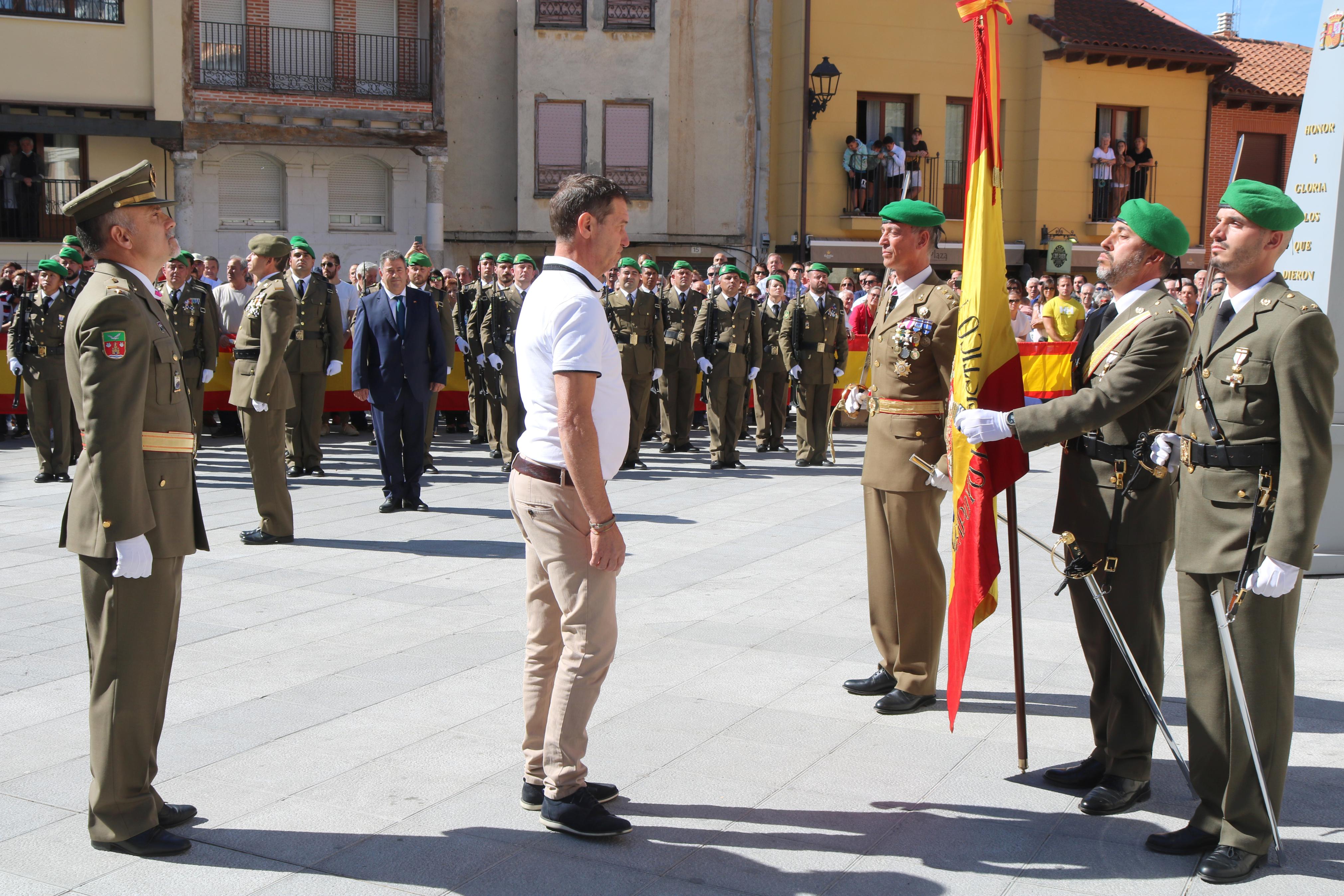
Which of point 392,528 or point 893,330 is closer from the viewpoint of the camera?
point 893,330

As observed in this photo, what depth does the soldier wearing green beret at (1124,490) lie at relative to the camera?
4.23m

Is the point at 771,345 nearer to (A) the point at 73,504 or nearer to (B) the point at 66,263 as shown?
(B) the point at 66,263

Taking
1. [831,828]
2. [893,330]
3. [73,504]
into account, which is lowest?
[831,828]

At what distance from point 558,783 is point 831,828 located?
90 centimetres

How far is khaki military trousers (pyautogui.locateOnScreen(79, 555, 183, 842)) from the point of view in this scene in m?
3.75

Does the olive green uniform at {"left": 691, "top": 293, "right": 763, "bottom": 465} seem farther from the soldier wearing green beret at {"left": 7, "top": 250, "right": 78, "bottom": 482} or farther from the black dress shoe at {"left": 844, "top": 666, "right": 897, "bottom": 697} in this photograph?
the black dress shoe at {"left": 844, "top": 666, "right": 897, "bottom": 697}

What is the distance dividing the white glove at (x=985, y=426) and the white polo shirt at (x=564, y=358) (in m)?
1.21

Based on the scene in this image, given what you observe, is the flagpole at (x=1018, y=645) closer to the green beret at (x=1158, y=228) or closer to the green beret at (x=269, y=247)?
the green beret at (x=1158, y=228)

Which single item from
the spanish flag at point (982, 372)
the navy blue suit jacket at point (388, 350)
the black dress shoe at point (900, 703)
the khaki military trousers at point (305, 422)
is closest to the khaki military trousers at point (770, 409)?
the khaki military trousers at point (305, 422)

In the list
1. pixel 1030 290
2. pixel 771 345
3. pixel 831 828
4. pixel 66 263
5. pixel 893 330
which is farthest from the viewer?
pixel 1030 290

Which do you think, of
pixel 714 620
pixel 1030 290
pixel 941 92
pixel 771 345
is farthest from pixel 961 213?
pixel 714 620

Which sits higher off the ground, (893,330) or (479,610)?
(893,330)

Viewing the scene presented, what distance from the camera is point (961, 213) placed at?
2827 cm

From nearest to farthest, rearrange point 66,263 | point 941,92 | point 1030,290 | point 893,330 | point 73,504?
point 73,504 < point 893,330 < point 66,263 < point 1030,290 < point 941,92
